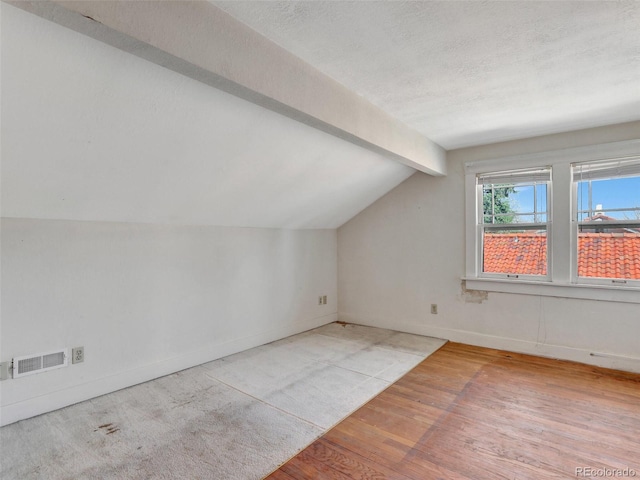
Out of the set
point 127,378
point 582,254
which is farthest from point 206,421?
point 582,254

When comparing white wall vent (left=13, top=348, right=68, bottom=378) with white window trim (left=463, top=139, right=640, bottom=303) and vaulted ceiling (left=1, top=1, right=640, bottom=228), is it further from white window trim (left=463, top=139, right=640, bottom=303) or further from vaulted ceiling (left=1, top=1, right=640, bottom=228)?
white window trim (left=463, top=139, right=640, bottom=303)

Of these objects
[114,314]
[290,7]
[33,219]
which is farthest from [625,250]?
[33,219]

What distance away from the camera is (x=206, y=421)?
225 cm

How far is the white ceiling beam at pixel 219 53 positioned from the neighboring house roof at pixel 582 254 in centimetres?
215

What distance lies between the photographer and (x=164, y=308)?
119 inches

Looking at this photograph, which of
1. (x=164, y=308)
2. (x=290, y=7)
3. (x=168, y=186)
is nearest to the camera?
(x=290, y=7)

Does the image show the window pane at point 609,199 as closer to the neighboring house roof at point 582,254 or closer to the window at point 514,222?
the neighboring house roof at point 582,254

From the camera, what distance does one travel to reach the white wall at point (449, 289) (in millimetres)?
3152

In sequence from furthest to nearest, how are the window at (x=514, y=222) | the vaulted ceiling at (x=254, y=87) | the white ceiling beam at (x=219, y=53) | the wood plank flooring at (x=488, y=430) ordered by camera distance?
the window at (x=514, y=222) < the wood plank flooring at (x=488, y=430) < the vaulted ceiling at (x=254, y=87) < the white ceiling beam at (x=219, y=53)

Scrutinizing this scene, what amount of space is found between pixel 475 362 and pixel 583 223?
166 cm

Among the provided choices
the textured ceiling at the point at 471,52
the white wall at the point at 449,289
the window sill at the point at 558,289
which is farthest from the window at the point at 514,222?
the textured ceiling at the point at 471,52

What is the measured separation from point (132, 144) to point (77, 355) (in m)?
1.62

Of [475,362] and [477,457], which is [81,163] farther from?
[475,362]

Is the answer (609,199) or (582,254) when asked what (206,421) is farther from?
(609,199)
